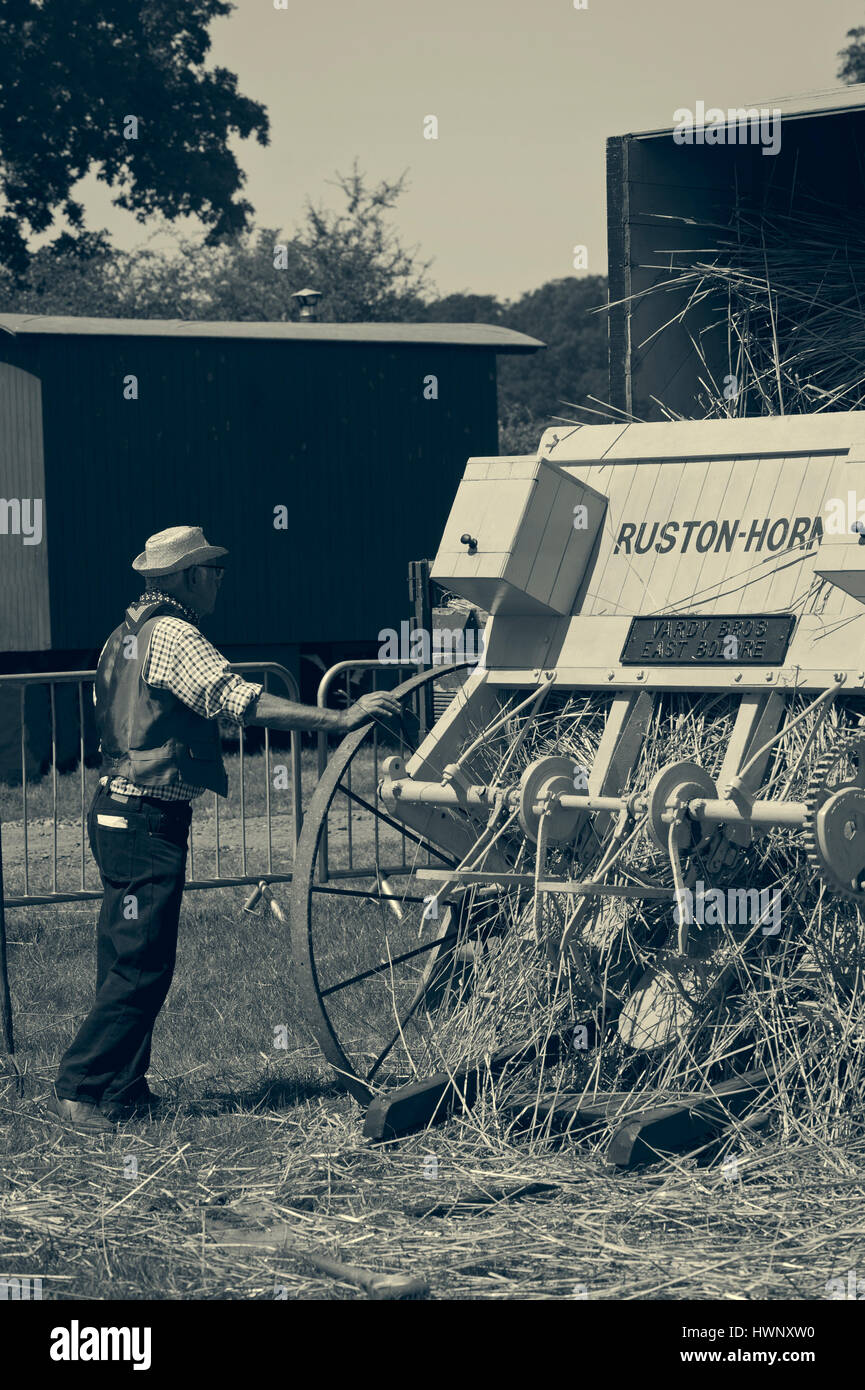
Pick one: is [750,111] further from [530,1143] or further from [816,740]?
[530,1143]

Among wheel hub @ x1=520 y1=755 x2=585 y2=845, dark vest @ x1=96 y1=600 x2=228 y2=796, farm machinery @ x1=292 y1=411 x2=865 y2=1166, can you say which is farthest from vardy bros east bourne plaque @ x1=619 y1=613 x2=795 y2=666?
dark vest @ x1=96 y1=600 x2=228 y2=796

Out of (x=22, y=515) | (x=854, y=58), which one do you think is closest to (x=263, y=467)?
(x=22, y=515)

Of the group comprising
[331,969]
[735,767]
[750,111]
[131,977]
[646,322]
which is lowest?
[331,969]

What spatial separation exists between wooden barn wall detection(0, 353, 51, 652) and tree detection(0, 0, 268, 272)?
11049 millimetres

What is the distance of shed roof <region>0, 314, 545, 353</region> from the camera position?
18.5 meters

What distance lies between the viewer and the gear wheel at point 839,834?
16.6 ft

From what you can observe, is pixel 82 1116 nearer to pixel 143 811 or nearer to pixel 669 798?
pixel 143 811

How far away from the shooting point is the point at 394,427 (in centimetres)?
2028

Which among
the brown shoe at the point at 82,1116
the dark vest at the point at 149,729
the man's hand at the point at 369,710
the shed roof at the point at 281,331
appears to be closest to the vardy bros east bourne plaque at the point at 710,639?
the man's hand at the point at 369,710

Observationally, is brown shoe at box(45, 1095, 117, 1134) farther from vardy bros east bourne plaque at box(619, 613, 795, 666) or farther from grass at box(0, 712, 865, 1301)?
vardy bros east bourne plaque at box(619, 613, 795, 666)

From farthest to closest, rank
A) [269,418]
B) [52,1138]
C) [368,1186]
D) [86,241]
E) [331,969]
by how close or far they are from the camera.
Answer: [86,241] < [269,418] < [331,969] < [52,1138] < [368,1186]

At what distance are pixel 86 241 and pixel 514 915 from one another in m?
25.2

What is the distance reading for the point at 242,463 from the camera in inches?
769

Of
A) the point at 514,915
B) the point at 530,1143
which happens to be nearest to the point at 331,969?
the point at 514,915
